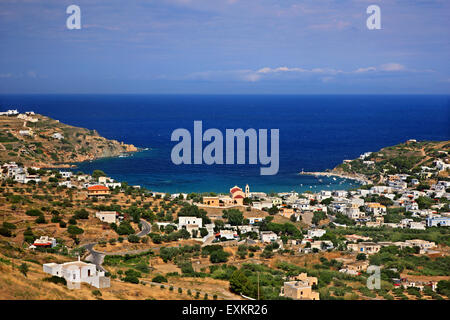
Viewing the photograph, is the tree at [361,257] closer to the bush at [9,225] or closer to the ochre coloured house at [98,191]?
the bush at [9,225]

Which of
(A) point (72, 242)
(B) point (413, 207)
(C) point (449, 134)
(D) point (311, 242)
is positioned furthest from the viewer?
(C) point (449, 134)

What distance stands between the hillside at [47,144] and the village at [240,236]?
1204 centimetres

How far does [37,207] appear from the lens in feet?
77.0

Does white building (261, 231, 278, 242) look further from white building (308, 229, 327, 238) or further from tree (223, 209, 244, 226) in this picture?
tree (223, 209, 244, 226)

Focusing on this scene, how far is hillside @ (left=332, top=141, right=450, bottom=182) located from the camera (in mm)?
41531

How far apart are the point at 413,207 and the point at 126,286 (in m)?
20.0

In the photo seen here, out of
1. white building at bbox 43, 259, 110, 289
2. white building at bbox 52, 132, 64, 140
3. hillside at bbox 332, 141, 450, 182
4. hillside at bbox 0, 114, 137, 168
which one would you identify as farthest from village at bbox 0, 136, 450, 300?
white building at bbox 52, 132, 64, 140

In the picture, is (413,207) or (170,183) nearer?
(413,207)

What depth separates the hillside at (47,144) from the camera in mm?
45844

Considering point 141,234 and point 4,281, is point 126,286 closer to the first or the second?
point 4,281

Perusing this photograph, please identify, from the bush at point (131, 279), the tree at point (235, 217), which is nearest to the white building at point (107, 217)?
the tree at point (235, 217)

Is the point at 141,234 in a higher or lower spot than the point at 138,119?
lower

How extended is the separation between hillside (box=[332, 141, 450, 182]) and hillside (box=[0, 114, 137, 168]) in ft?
73.6

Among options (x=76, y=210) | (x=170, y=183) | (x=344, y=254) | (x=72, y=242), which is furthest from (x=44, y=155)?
(x=344, y=254)
